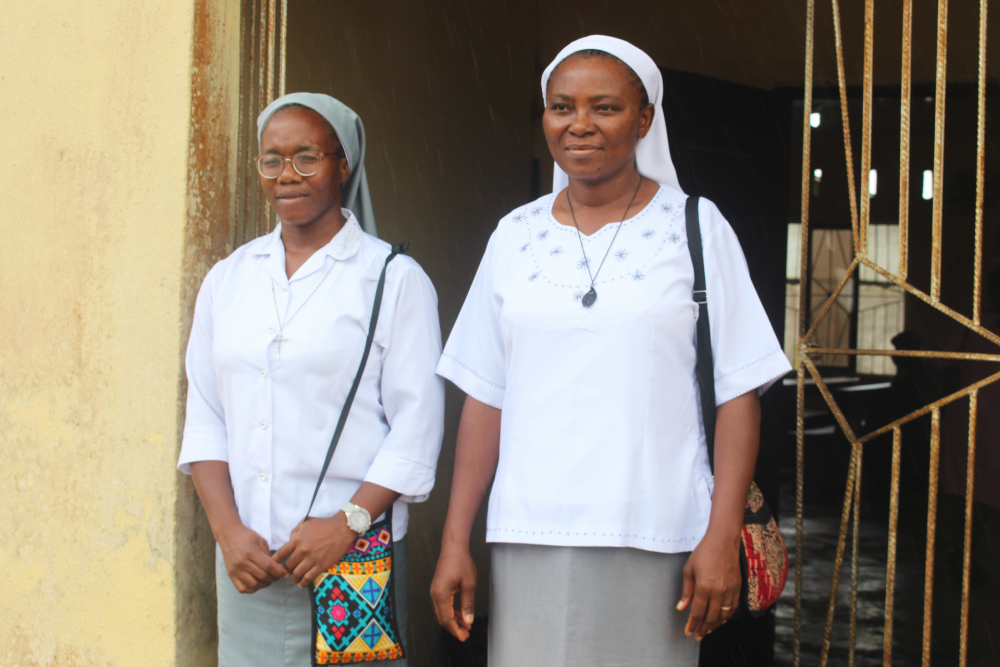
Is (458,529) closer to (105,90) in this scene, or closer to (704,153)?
(105,90)

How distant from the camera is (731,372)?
1.89m

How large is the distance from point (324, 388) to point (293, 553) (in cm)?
39

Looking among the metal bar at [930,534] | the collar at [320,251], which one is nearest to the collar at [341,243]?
the collar at [320,251]

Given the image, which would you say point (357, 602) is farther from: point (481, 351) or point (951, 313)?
point (951, 313)

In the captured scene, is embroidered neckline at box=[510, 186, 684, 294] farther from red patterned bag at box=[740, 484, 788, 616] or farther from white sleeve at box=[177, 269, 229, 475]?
white sleeve at box=[177, 269, 229, 475]

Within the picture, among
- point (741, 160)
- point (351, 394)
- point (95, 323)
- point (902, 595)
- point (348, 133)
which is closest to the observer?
point (351, 394)

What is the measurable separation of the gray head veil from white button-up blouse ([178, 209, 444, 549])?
174 millimetres

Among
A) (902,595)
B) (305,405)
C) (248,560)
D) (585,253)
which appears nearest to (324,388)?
(305,405)

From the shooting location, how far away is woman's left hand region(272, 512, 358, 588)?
2049 millimetres

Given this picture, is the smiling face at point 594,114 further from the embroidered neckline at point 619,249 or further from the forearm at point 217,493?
the forearm at point 217,493

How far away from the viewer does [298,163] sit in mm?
2189

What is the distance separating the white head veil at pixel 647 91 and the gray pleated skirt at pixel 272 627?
1123 mm

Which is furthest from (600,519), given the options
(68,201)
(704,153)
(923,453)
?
(923,453)

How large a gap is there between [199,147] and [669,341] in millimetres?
1600
